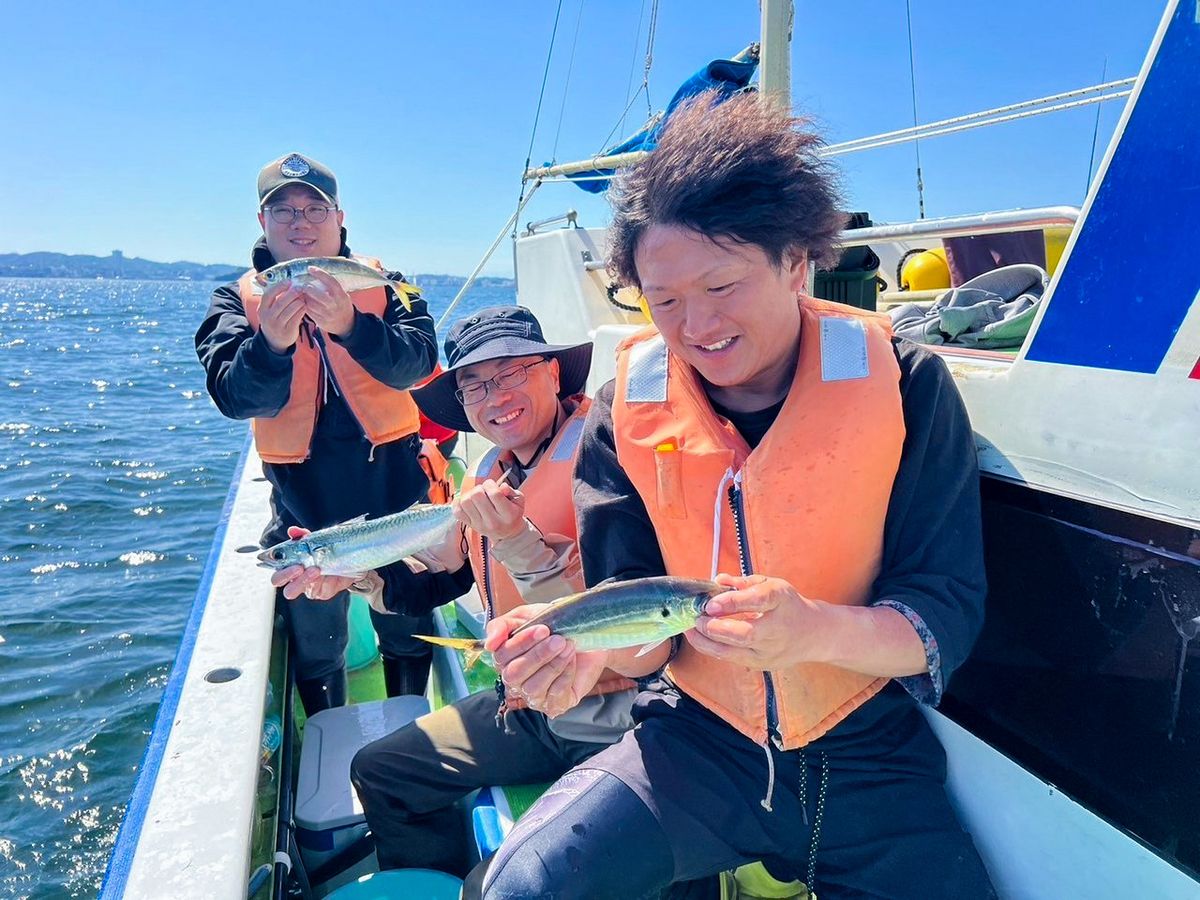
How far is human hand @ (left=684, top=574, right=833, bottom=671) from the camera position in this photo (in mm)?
1684

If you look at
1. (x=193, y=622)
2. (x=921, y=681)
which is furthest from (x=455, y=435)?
(x=921, y=681)

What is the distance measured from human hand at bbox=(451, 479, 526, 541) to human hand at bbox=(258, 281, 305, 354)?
1228 millimetres

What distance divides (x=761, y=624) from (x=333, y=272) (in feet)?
8.17

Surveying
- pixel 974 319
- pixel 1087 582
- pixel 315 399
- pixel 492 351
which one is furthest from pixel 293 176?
pixel 1087 582

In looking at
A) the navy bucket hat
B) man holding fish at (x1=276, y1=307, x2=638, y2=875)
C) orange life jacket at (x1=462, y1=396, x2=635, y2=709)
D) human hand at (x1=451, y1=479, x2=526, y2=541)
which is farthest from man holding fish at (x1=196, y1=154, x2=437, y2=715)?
human hand at (x1=451, y1=479, x2=526, y2=541)

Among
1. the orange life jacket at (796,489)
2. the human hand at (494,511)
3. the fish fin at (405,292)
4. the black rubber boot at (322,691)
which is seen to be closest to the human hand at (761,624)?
the orange life jacket at (796,489)

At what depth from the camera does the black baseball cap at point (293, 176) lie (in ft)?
11.7

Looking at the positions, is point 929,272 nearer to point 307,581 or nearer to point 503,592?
point 503,592

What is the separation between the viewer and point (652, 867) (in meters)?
2.07

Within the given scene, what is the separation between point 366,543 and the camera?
9.86 feet

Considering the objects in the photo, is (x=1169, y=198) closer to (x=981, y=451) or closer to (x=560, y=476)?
(x=981, y=451)

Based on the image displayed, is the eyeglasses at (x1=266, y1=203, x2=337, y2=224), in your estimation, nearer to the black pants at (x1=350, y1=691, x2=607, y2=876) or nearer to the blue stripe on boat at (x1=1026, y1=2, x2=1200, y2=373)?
the black pants at (x1=350, y1=691, x2=607, y2=876)

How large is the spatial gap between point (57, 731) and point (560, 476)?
5780 millimetres

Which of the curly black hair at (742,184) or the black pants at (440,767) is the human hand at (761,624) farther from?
the black pants at (440,767)
